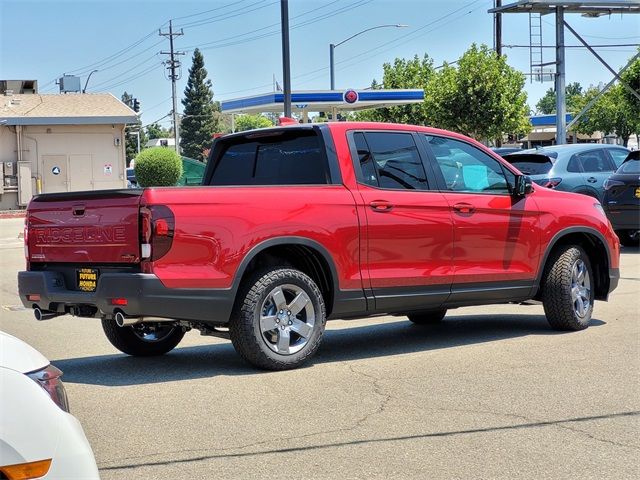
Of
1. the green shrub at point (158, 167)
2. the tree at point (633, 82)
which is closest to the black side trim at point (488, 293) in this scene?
the green shrub at point (158, 167)

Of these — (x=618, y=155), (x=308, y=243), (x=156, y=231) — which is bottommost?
(x=308, y=243)

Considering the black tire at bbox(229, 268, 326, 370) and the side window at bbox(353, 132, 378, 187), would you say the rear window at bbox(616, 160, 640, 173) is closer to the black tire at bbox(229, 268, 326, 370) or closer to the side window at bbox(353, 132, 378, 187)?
the side window at bbox(353, 132, 378, 187)

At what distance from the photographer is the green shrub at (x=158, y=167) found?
130ft

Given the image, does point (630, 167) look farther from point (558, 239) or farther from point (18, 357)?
point (18, 357)

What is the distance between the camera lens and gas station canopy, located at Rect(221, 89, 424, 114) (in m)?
38.7

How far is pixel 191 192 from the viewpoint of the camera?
275 inches

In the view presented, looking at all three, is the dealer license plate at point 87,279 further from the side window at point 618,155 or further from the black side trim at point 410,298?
the side window at point 618,155

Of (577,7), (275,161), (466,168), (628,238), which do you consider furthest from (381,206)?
(577,7)

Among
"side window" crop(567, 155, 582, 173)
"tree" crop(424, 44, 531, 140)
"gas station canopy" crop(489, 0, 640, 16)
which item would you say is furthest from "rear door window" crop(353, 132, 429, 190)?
"tree" crop(424, 44, 531, 140)

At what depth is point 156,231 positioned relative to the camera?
22.3ft

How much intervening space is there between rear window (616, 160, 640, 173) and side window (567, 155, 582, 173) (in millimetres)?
991

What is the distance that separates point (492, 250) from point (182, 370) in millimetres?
3027

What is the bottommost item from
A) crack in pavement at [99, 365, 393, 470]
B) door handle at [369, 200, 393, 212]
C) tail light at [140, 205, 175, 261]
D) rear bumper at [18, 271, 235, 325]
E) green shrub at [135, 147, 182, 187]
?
crack in pavement at [99, 365, 393, 470]

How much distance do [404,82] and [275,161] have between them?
159 feet
